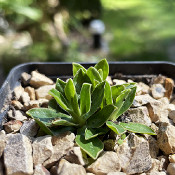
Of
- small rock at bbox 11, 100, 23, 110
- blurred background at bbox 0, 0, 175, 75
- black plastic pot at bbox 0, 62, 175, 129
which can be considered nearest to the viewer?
small rock at bbox 11, 100, 23, 110

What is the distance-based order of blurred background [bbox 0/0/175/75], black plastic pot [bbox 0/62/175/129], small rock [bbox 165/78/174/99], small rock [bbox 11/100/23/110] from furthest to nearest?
blurred background [bbox 0/0/175/75]
black plastic pot [bbox 0/62/175/129]
small rock [bbox 165/78/174/99]
small rock [bbox 11/100/23/110]

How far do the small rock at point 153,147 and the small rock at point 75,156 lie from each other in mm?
249

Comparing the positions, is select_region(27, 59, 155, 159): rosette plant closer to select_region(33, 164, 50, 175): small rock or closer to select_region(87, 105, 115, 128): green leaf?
select_region(87, 105, 115, 128): green leaf

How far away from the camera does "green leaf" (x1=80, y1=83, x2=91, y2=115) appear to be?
2.91ft

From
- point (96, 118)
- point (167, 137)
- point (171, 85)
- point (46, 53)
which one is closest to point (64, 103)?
point (96, 118)

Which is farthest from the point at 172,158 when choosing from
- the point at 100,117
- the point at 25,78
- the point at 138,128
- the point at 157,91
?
the point at 25,78

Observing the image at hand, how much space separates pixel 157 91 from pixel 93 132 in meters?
0.44

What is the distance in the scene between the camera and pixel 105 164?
816 mm

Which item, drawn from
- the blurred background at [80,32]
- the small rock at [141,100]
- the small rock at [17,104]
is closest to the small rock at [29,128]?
the small rock at [17,104]

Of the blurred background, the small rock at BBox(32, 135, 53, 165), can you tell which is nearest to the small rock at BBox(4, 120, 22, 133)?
the small rock at BBox(32, 135, 53, 165)

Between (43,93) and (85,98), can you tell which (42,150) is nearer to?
(85,98)

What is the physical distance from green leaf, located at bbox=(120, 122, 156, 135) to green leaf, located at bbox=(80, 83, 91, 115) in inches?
5.4

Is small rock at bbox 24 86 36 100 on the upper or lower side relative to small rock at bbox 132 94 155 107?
lower

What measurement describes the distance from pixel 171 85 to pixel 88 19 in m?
3.52
